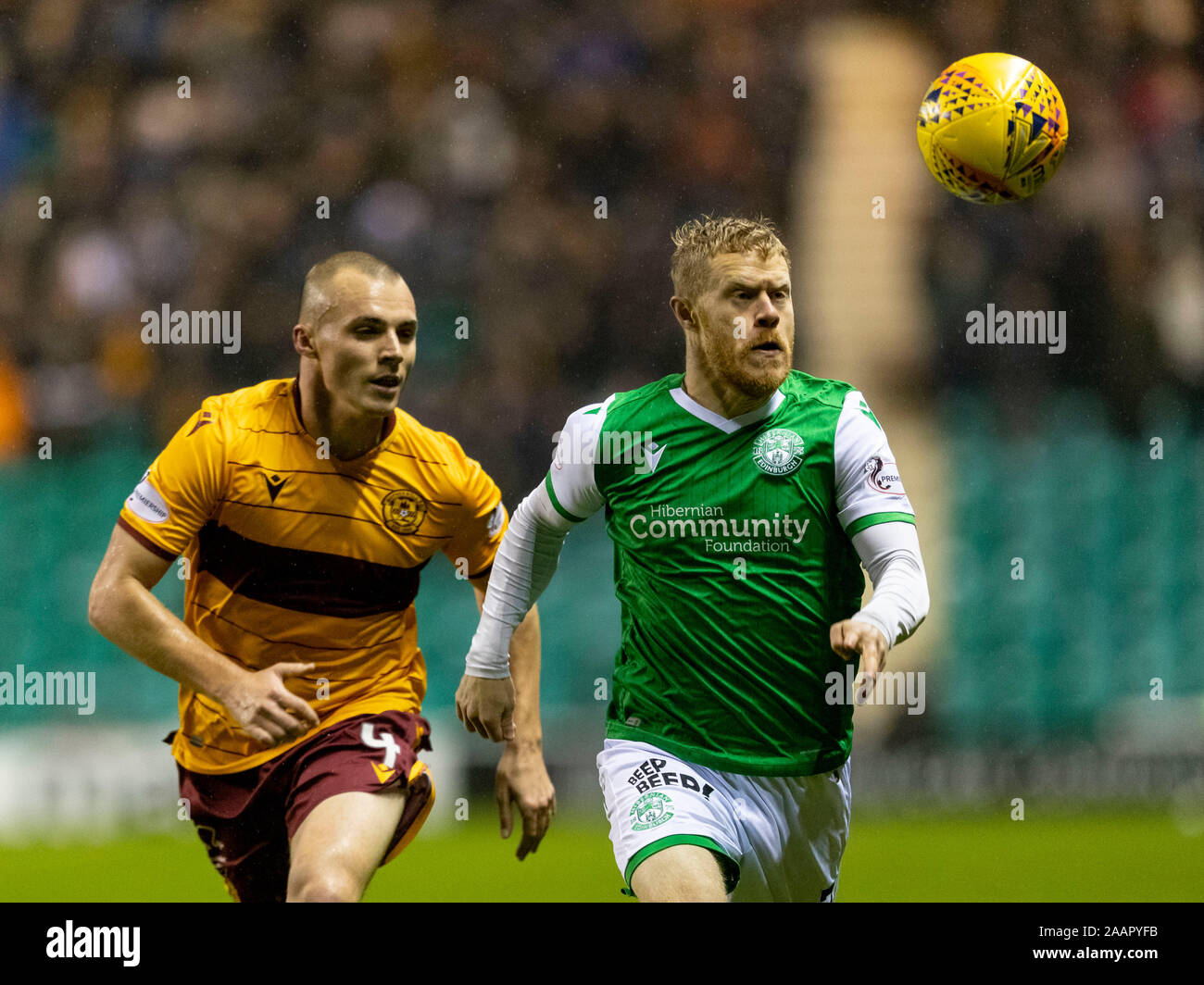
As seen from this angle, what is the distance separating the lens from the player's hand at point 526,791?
5.14 metres

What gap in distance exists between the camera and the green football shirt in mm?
4645

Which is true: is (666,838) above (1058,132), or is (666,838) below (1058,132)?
below

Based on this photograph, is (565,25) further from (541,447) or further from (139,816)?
(139,816)

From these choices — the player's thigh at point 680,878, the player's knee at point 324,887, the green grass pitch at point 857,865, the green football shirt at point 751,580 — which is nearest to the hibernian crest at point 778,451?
the green football shirt at point 751,580

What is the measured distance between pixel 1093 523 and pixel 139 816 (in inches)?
207

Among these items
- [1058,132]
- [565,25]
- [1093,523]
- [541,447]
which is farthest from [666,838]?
[565,25]

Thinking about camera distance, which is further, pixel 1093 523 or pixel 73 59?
pixel 73 59

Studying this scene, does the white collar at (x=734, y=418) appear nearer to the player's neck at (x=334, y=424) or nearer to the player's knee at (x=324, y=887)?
the player's neck at (x=334, y=424)

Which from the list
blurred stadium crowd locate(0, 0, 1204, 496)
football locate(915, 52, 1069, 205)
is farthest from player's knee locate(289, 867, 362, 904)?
blurred stadium crowd locate(0, 0, 1204, 496)

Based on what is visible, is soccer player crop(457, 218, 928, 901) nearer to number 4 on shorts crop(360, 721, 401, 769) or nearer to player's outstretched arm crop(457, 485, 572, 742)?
player's outstretched arm crop(457, 485, 572, 742)

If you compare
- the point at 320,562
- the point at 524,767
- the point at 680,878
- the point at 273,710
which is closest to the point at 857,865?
the point at 524,767

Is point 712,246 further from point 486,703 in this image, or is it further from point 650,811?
point 650,811

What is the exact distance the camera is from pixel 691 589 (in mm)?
4699

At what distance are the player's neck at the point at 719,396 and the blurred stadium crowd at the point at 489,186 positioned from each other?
4090mm
